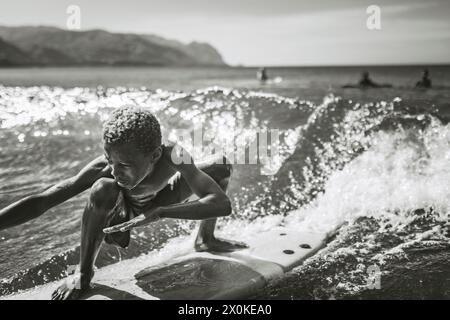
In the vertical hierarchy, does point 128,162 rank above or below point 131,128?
below

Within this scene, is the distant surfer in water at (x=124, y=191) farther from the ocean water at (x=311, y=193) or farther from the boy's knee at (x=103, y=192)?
the ocean water at (x=311, y=193)

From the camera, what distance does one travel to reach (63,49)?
4210 inches

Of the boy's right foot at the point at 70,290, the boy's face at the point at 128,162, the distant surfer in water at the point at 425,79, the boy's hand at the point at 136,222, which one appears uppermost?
the distant surfer in water at the point at 425,79

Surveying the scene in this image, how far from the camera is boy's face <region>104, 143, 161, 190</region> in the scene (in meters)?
2.59

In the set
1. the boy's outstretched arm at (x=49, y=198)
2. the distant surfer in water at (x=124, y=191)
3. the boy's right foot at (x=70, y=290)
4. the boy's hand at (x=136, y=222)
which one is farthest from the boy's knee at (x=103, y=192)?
the boy's right foot at (x=70, y=290)

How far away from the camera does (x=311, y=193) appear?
245 inches

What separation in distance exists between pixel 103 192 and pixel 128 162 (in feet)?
1.06

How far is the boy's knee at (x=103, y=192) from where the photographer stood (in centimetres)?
275

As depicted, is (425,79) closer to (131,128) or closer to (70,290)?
(131,128)

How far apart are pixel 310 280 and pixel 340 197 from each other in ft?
8.67

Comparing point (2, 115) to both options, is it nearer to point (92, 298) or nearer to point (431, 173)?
point (92, 298)

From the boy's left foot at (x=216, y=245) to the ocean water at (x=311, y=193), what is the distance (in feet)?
0.95

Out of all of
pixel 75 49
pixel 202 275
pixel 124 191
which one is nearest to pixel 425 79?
pixel 202 275
